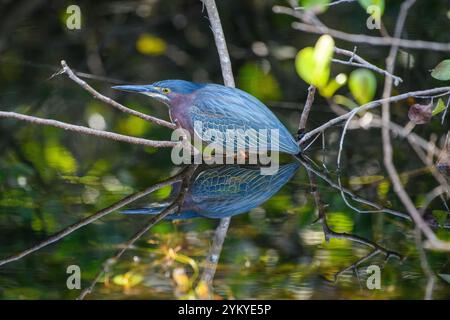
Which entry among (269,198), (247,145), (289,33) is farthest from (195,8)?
(269,198)

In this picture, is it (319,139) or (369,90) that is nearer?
(369,90)

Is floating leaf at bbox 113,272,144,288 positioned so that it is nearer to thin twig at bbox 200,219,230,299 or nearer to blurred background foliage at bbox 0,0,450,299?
blurred background foliage at bbox 0,0,450,299

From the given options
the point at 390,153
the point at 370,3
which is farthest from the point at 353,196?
the point at 390,153

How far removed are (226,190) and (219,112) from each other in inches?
13.8

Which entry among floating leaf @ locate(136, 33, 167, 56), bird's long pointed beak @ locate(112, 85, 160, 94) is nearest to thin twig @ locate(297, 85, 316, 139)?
bird's long pointed beak @ locate(112, 85, 160, 94)

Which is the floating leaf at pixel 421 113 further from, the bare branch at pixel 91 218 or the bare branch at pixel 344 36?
the bare branch at pixel 91 218

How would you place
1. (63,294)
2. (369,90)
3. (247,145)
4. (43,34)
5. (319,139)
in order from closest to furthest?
1. (63,294)
2. (369,90)
3. (247,145)
4. (319,139)
5. (43,34)

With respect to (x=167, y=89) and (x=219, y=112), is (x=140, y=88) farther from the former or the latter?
(x=219, y=112)

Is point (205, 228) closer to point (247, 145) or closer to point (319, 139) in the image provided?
point (247, 145)

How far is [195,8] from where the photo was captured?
4.70m

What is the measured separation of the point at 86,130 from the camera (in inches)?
105

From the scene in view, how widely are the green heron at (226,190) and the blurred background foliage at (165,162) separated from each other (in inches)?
1.9

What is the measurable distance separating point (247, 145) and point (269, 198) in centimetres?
31

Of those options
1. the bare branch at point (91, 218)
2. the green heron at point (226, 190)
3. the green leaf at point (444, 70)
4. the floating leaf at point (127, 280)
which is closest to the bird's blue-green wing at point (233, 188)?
the green heron at point (226, 190)
